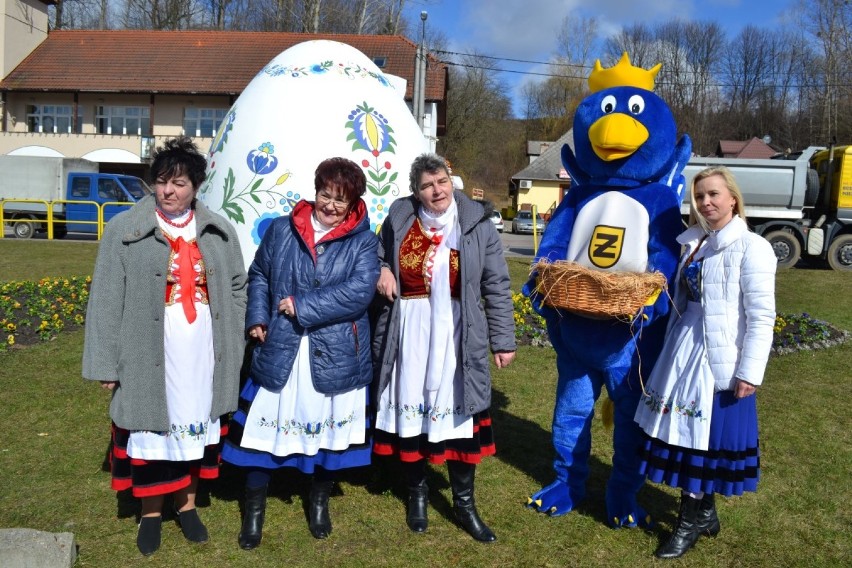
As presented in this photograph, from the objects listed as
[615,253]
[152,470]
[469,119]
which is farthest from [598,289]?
[469,119]

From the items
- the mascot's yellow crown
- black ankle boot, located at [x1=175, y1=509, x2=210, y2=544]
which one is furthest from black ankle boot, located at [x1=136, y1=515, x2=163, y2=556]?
the mascot's yellow crown

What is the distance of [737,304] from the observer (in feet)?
9.20

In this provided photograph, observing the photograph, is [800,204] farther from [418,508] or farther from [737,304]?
[418,508]

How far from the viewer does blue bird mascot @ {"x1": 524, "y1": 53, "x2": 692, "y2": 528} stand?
318 centimetres

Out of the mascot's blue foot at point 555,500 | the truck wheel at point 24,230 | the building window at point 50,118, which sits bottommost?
the mascot's blue foot at point 555,500

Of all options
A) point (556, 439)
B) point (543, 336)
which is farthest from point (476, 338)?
point (543, 336)

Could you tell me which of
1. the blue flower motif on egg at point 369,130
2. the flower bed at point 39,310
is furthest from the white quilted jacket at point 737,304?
the flower bed at point 39,310

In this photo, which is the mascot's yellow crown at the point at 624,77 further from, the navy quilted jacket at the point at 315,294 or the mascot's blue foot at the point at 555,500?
the mascot's blue foot at the point at 555,500

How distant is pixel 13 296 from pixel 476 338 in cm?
675

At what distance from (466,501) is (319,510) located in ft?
2.20

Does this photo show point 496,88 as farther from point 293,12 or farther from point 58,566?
point 58,566

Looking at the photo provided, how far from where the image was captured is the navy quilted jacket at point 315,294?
9.50ft

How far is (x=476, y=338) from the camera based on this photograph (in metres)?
3.01

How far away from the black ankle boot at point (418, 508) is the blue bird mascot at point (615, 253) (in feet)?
1.91
